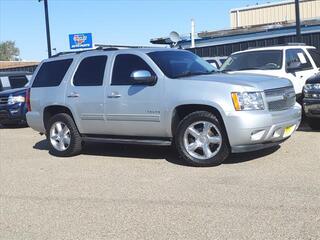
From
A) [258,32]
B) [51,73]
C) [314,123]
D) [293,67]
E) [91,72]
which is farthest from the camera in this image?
[258,32]

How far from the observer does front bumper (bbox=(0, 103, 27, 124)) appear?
14.9 metres

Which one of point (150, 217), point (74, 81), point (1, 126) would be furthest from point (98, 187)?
point (1, 126)

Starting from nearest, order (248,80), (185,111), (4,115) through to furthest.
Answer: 1. (248,80)
2. (185,111)
3. (4,115)

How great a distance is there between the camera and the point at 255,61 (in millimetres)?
12359

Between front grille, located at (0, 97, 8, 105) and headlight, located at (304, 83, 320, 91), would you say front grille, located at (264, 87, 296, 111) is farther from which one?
front grille, located at (0, 97, 8, 105)

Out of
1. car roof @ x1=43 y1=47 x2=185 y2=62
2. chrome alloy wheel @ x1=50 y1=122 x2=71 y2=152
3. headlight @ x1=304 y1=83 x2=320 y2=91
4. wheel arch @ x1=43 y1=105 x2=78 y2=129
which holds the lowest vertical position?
chrome alloy wheel @ x1=50 y1=122 x2=71 y2=152

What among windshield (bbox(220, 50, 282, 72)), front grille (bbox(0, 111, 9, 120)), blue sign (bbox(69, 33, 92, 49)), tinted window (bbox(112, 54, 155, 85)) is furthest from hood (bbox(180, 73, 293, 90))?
blue sign (bbox(69, 33, 92, 49))

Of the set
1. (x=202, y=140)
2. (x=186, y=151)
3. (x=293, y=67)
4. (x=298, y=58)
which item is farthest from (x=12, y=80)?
(x=202, y=140)

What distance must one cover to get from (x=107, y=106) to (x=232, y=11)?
3604cm

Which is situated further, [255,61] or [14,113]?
[14,113]

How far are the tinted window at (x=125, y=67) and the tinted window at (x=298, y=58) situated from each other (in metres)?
4.41

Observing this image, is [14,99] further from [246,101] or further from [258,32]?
[258,32]

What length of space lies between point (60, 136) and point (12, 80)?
8223mm

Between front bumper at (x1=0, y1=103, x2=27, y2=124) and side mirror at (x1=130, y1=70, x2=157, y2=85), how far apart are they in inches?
296
